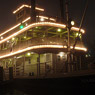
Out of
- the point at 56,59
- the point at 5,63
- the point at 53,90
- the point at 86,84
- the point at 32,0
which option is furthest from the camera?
the point at 5,63

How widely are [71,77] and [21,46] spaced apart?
25.7 ft

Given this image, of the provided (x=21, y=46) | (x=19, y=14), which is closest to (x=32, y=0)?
(x=19, y=14)

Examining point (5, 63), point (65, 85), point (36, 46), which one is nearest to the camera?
point (65, 85)

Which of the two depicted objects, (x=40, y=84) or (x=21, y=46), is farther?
(x=21, y=46)

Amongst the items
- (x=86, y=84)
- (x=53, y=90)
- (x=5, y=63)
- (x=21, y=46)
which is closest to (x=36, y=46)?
(x=21, y=46)

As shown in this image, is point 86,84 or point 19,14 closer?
point 86,84

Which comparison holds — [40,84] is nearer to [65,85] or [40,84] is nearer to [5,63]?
[65,85]

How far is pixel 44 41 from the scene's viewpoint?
13.3 meters

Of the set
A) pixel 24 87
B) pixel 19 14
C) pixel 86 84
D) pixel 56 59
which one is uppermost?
pixel 19 14

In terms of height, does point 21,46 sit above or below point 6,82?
above

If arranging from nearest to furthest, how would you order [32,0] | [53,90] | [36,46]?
[53,90], [36,46], [32,0]

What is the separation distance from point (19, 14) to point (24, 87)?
1265 centimetres

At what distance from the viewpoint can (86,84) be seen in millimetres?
8695

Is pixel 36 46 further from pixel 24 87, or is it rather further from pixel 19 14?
pixel 19 14
